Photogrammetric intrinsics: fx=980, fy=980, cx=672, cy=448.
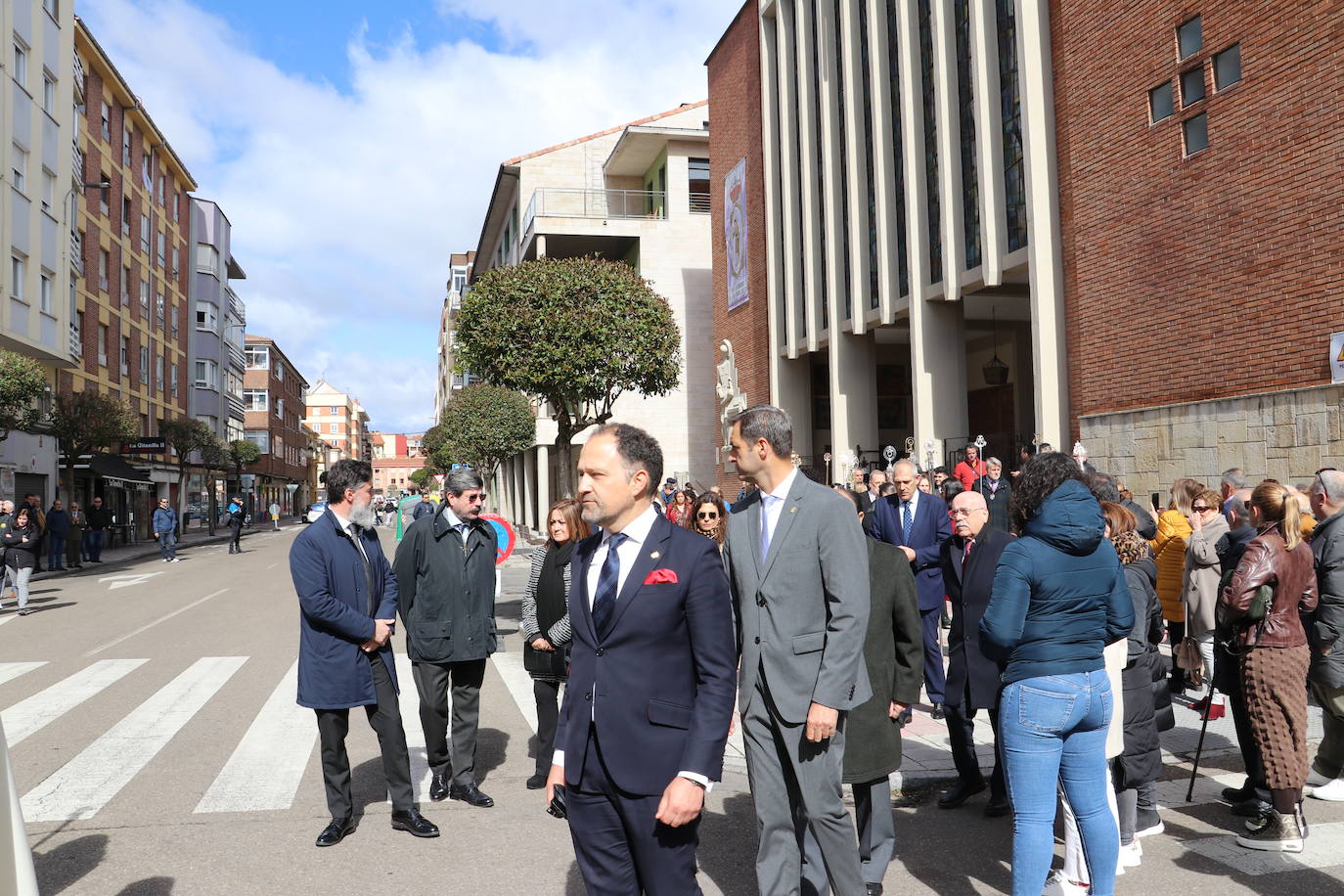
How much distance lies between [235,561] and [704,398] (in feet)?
51.9

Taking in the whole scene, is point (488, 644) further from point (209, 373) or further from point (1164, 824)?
point (209, 373)

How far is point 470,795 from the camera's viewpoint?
5.55 meters

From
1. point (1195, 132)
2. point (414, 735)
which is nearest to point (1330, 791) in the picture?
point (414, 735)

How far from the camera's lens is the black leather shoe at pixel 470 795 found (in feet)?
18.1

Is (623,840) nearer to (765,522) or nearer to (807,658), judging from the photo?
(807,658)

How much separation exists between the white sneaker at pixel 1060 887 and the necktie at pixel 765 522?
185 centimetres

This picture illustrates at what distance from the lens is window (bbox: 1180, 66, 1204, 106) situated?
40.7ft

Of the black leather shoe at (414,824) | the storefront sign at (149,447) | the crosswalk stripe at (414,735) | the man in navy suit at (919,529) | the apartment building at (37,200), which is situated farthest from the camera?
the storefront sign at (149,447)

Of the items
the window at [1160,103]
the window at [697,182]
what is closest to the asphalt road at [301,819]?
the window at [1160,103]

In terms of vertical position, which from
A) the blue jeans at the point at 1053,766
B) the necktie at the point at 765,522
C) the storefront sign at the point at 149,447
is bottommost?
the blue jeans at the point at 1053,766

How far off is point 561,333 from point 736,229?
11725mm

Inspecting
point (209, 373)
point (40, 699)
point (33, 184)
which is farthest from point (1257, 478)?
point (209, 373)

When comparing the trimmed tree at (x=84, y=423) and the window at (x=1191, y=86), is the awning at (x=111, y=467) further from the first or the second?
the window at (x=1191, y=86)

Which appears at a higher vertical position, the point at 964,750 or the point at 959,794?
the point at 964,750
